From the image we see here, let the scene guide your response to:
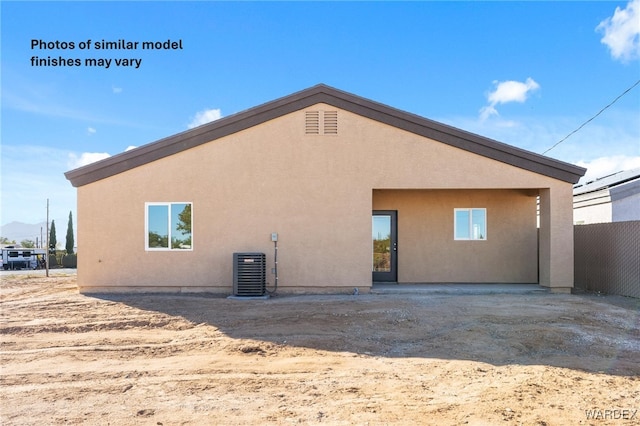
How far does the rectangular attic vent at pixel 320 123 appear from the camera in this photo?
1068 centimetres

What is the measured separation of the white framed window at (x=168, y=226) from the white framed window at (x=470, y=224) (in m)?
7.40

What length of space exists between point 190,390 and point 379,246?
8.37m

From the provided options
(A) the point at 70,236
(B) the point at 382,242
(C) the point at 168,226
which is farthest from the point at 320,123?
(A) the point at 70,236

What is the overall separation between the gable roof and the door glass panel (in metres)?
2.92

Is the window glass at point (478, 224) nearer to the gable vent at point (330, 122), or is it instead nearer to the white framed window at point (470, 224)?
the white framed window at point (470, 224)

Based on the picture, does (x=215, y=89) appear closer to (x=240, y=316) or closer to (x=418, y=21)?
Answer: (x=418, y=21)

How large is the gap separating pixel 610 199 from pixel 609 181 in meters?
1.53

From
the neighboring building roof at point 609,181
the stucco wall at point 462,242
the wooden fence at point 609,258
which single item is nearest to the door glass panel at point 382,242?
the stucco wall at point 462,242

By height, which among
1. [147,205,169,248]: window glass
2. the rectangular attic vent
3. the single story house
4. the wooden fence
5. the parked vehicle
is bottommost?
the parked vehicle

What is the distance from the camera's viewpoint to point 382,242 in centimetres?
1229

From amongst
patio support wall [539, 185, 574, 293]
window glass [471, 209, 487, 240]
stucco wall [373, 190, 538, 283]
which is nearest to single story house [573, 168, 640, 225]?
stucco wall [373, 190, 538, 283]

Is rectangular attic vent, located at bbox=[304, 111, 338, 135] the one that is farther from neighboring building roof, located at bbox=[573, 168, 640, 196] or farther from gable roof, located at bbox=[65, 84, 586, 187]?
neighboring building roof, located at bbox=[573, 168, 640, 196]

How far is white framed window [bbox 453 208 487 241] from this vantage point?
40.0ft

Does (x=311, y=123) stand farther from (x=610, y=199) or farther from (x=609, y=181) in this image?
(x=609, y=181)
